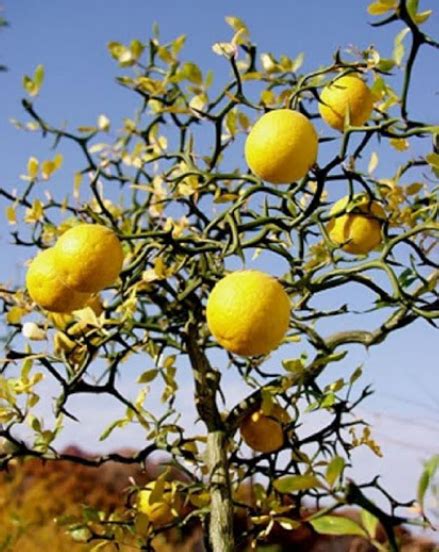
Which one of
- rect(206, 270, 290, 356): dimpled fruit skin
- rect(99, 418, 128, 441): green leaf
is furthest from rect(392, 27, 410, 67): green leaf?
rect(99, 418, 128, 441): green leaf

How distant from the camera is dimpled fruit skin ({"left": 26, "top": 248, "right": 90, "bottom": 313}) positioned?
1.01 meters

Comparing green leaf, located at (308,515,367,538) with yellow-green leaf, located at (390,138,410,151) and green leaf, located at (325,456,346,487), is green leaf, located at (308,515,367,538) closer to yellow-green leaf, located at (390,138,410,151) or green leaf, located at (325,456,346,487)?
green leaf, located at (325,456,346,487)

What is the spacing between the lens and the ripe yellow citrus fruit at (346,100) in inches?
40.4

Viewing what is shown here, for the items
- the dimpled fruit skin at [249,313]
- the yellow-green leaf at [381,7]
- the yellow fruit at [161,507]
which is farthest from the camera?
the yellow fruit at [161,507]

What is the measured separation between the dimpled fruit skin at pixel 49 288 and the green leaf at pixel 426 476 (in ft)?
1.99

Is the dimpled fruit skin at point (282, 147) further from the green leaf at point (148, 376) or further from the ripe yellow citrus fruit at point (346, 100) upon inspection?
the green leaf at point (148, 376)

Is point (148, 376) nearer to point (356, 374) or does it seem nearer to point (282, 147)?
point (356, 374)

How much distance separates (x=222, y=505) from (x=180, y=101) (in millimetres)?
660

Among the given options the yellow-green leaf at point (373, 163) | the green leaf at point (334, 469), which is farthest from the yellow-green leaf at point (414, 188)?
the green leaf at point (334, 469)

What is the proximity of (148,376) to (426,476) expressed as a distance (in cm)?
90

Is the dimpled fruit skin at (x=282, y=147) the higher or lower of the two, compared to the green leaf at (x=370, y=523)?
higher

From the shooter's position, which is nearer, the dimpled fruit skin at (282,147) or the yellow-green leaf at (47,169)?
the dimpled fruit skin at (282,147)

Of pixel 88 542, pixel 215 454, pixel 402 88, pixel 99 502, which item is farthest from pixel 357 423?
pixel 99 502

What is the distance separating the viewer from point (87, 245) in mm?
955
